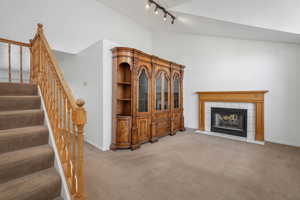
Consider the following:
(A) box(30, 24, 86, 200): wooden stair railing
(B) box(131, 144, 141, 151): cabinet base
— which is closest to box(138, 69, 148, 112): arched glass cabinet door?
(B) box(131, 144, 141, 151): cabinet base

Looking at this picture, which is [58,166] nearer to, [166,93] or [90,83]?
[90,83]

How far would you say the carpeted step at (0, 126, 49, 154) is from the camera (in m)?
1.60

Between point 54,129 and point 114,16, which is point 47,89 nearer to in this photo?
point 54,129

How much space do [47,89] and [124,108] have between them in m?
1.87

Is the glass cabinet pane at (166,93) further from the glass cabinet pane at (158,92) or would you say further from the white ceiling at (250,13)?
the white ceiling at (250,13)

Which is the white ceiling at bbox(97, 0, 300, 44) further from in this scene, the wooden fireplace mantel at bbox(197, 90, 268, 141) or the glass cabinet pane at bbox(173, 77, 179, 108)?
the glass cabinet pane at bbox(173, 77, 179, 108)

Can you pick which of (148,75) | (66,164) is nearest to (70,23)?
(148,75)

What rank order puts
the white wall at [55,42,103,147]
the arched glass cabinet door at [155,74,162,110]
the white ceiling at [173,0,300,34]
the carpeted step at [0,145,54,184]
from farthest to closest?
the arched glass cabinet door at [155,74,162,110] < the white wall at [55,42,103,147] < the white ceiling at [173,0,300,34] < the carpeted step at [0,145,54,184]

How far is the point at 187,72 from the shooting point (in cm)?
540

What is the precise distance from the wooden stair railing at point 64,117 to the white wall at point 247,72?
4336 mm

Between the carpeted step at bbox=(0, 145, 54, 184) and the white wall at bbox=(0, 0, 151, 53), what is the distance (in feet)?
11.3

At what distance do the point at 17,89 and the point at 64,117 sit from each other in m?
1.42

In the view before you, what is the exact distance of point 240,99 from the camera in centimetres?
423

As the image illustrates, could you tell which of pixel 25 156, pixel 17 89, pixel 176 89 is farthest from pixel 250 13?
pixel 17 89
